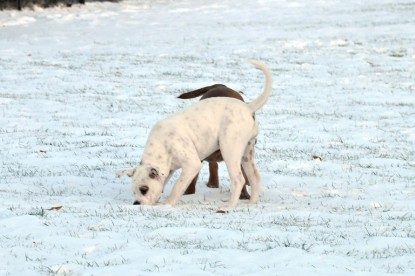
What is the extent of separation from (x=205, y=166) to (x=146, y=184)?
3253 mm

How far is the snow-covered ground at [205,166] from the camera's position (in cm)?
571

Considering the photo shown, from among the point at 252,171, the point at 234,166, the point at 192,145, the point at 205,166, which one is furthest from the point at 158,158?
the point at 205,166

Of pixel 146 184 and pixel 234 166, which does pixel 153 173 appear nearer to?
pixel 146 184

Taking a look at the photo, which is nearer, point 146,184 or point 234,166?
point 146,184

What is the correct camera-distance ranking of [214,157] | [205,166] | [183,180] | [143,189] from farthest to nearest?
[205,166] → [214,157] → [183,180] → [143,189]

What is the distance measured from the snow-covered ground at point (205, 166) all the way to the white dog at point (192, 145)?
31 centimetres

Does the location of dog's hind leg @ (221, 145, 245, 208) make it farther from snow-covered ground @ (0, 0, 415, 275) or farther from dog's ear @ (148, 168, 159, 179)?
dog's ear @ (148, 168, 159, 179)

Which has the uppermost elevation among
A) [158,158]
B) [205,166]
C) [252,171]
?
[158,158]

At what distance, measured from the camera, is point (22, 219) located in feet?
22.1

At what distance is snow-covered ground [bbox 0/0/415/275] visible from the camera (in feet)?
18.7

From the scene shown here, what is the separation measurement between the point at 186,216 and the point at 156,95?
34.1ft

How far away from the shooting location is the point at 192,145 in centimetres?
800

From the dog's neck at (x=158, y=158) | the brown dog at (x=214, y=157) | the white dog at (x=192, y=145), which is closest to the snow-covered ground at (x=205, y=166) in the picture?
the brown dog at (x=214, y=157)

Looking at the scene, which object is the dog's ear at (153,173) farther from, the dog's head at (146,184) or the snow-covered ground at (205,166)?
the snow-covered ground at (205,166)
